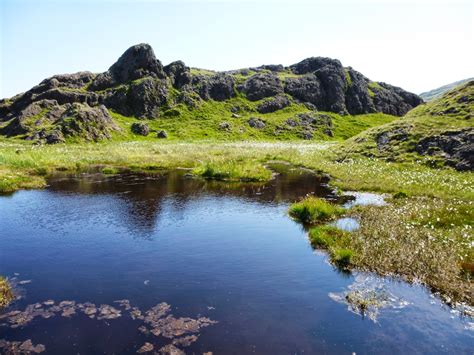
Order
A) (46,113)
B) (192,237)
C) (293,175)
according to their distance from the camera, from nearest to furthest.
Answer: (192,237), (293,175), (46,113)

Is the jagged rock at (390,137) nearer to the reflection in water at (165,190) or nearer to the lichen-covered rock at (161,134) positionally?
the reflection in water at (165,190)

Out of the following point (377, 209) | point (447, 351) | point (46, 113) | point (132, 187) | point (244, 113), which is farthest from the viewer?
point (244, 113)

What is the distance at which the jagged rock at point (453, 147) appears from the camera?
38.8 meters

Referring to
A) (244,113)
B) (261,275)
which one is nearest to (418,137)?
(261,275)

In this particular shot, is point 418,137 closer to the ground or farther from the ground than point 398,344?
farther from the ground

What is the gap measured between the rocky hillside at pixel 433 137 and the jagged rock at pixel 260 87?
121 metres

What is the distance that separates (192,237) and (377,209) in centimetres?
1312

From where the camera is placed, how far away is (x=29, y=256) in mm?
18734

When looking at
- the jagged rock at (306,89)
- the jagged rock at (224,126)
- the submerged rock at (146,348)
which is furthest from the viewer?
the jagged rock at (306,89)

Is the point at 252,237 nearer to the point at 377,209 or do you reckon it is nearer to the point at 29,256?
the point at 377,209

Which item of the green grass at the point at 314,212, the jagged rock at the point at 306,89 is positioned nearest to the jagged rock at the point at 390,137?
the green grass at the point at 314,212

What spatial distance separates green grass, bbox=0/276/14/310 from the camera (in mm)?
13758

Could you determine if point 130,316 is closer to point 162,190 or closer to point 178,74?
point 162,190

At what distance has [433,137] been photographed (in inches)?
1832
